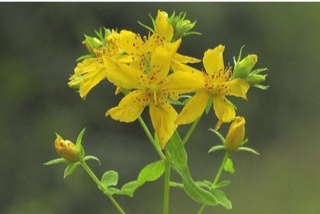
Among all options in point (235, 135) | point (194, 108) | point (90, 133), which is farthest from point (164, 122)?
point (90, 133)

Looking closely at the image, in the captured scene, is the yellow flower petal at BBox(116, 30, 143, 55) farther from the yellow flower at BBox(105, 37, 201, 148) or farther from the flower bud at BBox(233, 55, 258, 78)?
A: the flower bud at BBox(233, 55, 258, 78)

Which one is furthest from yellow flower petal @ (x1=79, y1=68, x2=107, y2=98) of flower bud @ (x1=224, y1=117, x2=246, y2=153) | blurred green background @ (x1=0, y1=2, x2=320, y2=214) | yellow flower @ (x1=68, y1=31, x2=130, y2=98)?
blurred green background @ (x1=0, y1=2, x2=320, y2=214)

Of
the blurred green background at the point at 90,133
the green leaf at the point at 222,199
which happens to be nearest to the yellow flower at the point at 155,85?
the green leaf at the point at 222,199

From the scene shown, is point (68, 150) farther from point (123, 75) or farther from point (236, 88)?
point (236, 88)

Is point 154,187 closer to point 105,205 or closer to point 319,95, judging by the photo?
point 105,205

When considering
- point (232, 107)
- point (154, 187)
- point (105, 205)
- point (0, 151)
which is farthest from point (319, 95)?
point (232, 107)

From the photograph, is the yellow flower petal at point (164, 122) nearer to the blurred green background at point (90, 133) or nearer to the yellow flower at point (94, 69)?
the yellow flower at point (94, 69)
